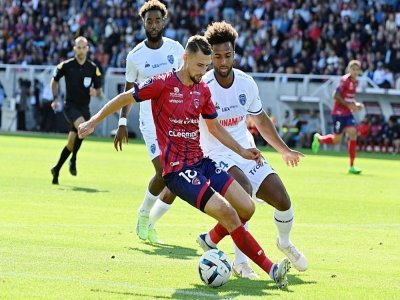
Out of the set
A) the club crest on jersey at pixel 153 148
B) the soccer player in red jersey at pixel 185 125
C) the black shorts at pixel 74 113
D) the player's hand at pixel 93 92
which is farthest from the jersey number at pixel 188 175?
the player's hand at pixel 93 92

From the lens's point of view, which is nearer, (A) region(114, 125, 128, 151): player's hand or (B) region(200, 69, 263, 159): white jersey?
(B) region(200, 69, 263, 159): white jersey

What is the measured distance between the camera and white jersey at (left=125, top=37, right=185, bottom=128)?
13.0 meters

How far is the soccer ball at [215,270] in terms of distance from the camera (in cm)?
880

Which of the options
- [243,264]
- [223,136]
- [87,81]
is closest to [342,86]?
[87,81]

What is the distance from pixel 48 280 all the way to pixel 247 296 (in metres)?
1.67

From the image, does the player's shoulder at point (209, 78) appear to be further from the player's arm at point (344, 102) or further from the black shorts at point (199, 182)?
the player's arm at point (344, 102)

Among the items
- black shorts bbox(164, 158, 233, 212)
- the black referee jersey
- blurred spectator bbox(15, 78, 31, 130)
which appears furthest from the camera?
blurred spectator bbox(15, 78, 31, 130)

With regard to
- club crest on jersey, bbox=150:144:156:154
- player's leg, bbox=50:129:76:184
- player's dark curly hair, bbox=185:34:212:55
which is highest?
player's dark curly hair, bbox=185:34:212:55

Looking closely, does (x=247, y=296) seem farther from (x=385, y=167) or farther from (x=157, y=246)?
(x=385, y=167)

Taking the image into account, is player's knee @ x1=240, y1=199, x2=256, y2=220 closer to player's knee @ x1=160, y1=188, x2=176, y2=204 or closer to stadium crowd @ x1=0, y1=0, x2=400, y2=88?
player's knee @ x1=160, y1=188, x2=176, y2=204

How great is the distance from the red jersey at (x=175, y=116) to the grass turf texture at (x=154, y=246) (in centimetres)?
105

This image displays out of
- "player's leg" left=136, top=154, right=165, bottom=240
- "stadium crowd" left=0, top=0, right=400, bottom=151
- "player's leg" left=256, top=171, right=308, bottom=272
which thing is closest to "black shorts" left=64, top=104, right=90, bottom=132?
"player's leg" left=136, top=154, right=165, bottom=240

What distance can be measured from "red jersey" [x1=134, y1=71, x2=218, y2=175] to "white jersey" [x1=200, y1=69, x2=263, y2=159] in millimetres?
846

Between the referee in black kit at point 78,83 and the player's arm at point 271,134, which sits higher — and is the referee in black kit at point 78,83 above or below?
below
